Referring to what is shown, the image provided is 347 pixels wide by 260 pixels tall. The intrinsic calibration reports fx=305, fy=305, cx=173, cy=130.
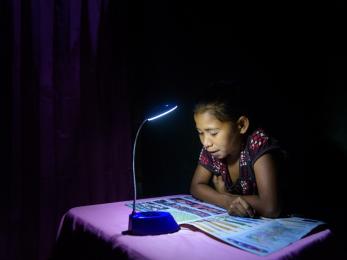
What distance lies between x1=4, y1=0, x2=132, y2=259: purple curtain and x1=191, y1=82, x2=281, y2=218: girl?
900mm

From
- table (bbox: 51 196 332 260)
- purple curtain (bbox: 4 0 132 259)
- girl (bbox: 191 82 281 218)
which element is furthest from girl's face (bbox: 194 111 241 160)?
purple curtain (bbox: 4 0 132 259)

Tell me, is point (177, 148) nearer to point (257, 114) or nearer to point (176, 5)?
point (257, 114)

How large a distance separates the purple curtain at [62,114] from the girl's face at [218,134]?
102 cm

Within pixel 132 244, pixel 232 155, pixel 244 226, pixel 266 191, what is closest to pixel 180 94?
pixel 232 155

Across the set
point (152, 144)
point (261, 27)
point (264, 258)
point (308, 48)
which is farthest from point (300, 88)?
point (152, 144)

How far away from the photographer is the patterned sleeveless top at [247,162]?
5.24ft

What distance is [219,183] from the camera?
199cm

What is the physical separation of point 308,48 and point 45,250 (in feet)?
7.17

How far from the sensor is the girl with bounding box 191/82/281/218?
1.51 meters

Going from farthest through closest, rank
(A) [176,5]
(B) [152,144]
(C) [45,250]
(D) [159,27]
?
(B) [152,144]
(D) [159,27]
(A) [176,5]
(C) [45,250]

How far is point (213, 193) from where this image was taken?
5.55 feet

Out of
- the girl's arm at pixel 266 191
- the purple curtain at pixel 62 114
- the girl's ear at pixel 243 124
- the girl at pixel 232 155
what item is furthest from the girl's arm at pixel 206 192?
the purple curtain at pixel 62 114

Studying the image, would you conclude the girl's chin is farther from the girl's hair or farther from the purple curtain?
the purple curtain

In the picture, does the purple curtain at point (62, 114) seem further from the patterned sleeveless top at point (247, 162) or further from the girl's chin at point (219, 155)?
the girl's chin at point (219, 155)
